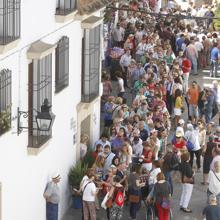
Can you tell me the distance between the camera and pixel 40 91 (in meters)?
19.4

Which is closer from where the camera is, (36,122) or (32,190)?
(36,122)

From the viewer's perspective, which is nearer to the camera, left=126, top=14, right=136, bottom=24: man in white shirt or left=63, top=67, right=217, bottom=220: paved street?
left=63, top=67, right=217, bottom=220: paved street

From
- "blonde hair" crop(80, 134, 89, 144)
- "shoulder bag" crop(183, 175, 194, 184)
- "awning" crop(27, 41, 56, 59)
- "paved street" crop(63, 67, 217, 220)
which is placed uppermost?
"awning" crop(27, 41, 56, 59)

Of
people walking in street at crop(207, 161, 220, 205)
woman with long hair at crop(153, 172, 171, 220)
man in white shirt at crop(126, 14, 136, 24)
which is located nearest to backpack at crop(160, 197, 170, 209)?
woman with long hair at crop(153, 172, 171, 220)

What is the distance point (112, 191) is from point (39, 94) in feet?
11.7

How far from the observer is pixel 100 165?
915 inches

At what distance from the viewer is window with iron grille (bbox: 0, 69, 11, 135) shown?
1752cm

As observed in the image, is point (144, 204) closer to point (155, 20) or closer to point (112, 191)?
point (112, 191)

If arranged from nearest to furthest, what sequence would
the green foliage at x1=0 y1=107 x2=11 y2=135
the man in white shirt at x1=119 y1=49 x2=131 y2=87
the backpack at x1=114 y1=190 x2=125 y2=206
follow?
the green foliage at x1=0 y1=107 x2=11 y2=135 → the backpack at x1=114 y1=190 x2=125 y2=206 → the man in white shirt at x1=119 y1=49 x2=131 y2=87

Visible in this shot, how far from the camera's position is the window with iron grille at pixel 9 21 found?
17094mm

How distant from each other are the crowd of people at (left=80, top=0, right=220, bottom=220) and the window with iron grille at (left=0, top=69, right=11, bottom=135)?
14.6 feet

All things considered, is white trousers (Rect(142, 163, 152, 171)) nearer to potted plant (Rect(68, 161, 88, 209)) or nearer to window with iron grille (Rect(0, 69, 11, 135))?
potted plant (Rect(68, 161, 88, 209))

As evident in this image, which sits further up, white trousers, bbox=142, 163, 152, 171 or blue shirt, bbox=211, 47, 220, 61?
blue shirt, bbox=211, 47, 220, 61

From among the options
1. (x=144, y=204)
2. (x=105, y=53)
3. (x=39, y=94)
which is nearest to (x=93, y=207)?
(x=144, y=204)
